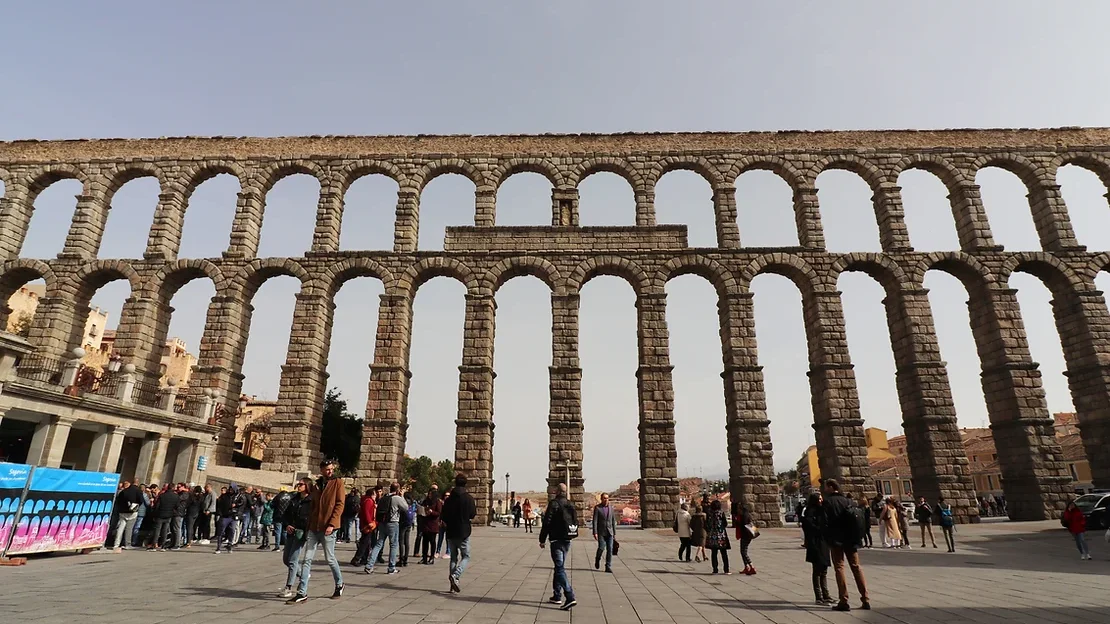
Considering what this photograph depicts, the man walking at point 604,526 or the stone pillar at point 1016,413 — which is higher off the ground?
the stone pillar at point 1016,413

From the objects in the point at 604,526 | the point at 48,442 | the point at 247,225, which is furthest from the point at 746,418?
the point at 247,225

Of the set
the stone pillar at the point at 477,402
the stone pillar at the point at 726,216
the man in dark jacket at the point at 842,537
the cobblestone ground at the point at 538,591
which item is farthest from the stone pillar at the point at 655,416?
the man in dark jacket at the point at 842,537

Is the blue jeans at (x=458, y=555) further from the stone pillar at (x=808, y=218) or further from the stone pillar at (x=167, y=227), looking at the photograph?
the stone pillar at (x=167, y=227)

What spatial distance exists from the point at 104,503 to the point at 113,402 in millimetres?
5264

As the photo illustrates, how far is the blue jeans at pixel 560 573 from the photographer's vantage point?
7262mm

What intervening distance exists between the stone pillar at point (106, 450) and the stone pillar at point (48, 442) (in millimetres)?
1220

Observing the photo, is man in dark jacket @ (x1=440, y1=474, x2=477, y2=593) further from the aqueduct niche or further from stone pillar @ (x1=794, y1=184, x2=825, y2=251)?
stone pillar @ (x1=794, y1=184, x2=825, y2=251)

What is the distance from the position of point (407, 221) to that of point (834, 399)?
20.0m

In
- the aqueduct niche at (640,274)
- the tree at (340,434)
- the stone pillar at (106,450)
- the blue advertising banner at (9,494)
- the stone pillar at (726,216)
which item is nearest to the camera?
the blue advertising banner at (9,494)

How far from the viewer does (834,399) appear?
2298cm

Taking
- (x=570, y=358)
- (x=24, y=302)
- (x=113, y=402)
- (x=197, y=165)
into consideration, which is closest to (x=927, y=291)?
(x=570, y=358)

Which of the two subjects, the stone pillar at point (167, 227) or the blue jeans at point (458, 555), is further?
the stone pillar at point (167, 227)

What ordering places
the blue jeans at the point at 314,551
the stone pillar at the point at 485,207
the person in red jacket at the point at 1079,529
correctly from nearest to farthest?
the blue jeans at the point at 314,551, the person in red jacket at the point at 1079,529, the stone pillar at the point at 485,207

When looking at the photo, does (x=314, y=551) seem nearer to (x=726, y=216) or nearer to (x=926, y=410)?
(x=726, y=216)
